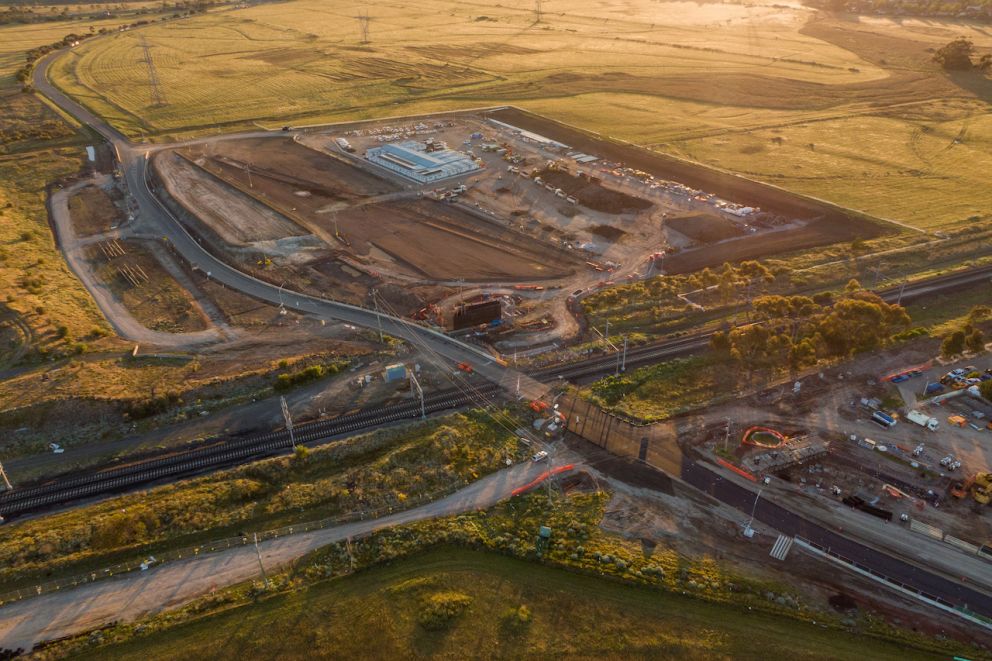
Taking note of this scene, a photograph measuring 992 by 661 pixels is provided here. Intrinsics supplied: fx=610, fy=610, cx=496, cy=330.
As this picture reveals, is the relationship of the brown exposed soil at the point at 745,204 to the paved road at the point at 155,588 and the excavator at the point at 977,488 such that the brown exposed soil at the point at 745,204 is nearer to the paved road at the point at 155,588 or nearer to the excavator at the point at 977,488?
the excavator at the point at 977,488

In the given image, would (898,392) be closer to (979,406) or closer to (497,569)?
(979,406)

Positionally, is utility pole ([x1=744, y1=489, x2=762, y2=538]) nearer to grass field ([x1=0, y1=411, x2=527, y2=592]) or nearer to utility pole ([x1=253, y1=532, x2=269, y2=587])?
grass field ([x1=0, y1=411, x2=527, y2=592])

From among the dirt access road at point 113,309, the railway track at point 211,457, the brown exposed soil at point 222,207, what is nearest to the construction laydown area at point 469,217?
the brown exposed soil at point 222,207

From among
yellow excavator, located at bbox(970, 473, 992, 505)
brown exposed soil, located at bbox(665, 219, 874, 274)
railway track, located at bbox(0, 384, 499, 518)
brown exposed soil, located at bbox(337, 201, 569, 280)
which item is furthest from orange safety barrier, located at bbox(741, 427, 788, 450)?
brown exposed soil, located at bbox(337, 201, 569, 280)

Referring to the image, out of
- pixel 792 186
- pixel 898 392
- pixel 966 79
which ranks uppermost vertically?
pixel 966 79

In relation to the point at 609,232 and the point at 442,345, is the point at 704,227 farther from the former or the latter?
the point at 442,345

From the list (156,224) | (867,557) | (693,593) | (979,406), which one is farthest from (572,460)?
(156,224)

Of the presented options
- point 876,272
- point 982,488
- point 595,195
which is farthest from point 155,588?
point 876,272
